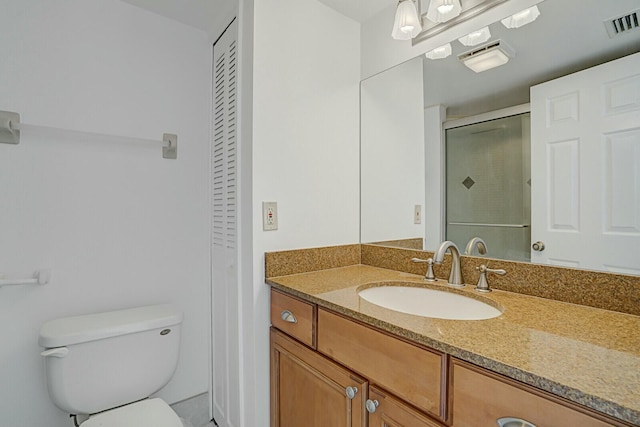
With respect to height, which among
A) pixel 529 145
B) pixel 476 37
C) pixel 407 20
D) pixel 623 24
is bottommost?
pixel 529 145

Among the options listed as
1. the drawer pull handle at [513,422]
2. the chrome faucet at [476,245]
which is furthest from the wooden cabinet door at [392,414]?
the chrome faucet at [476,245]

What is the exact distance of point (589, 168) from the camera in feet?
3.23

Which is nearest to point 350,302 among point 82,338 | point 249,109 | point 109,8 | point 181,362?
point 249,109

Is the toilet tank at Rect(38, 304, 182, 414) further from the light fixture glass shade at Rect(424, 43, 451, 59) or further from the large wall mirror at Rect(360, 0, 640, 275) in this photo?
the light fixture glass shade at Rect(424, 43, 451, 59)

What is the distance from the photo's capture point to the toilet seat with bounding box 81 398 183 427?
46.1 inches

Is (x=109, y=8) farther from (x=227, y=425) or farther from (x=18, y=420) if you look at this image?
(x=227, y=425)

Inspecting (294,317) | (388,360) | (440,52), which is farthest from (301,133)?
(388,360)

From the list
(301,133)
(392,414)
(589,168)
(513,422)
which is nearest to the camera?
(513,422)

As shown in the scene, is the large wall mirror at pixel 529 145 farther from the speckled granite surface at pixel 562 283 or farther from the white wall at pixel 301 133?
the white wall at pixel 301 133

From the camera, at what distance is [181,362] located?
174 centimetres

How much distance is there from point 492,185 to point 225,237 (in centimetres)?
121

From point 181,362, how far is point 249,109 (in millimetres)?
1386

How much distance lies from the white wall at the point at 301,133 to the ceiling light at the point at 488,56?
1.89ft

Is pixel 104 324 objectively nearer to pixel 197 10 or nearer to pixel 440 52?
A: pixel 197 10
